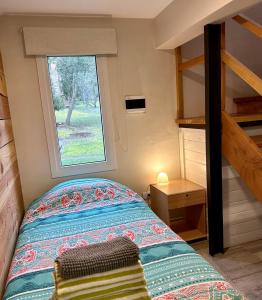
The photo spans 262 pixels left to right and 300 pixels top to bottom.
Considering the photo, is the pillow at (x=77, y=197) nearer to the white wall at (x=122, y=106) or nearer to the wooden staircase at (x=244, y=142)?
the white wall at (x=122, y=106)

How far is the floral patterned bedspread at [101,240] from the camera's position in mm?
1205

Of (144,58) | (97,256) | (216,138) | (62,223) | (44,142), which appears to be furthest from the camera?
(144,58)

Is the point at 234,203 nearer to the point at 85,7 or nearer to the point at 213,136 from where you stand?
the point at 213,136

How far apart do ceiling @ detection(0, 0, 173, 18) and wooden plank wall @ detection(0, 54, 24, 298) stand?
21.2 inches

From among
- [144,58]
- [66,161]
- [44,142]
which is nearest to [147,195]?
[66,161]

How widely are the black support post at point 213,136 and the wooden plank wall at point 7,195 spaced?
1697 mm

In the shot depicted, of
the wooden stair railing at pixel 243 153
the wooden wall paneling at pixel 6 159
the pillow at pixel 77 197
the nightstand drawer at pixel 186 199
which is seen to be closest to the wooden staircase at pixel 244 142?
the wooden stair railing at pixel 243 153

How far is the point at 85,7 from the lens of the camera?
7.43 feet

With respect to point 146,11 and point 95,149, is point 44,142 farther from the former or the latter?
point 146,11

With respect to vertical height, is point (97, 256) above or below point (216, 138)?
below

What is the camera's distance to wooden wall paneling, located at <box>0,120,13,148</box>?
6.41 feet

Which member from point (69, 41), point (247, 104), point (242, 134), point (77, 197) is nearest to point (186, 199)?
point (242, 134)

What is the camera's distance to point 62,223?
78.8 inches

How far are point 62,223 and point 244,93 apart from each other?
101 inches
